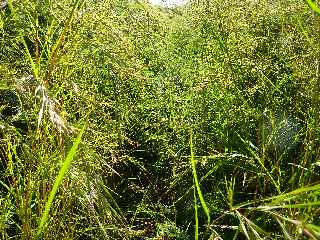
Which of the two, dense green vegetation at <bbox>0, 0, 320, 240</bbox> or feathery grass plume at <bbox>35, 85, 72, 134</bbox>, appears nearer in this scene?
feathery grass plume at <bbox>35, 85, 72, 134</bbox>

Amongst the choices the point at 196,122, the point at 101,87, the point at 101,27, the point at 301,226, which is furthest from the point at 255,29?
the point at 301,226

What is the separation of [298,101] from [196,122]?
1.16 ft

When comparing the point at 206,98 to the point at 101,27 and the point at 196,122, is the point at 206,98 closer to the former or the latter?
the point at 196,122

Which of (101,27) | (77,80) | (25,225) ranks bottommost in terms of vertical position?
(25,225)

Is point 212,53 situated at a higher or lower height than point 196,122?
higher

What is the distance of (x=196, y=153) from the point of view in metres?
1.67

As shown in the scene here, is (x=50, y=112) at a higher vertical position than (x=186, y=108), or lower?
higher

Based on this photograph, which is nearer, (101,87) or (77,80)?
(77,80)

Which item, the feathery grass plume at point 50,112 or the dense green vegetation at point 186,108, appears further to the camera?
the dense green vegetation at point 186,108

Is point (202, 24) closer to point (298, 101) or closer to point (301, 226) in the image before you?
point (298, 101)

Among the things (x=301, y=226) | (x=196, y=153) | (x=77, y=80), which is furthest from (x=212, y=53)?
(x=301, y=226)

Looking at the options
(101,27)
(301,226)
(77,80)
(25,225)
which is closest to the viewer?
(301,226)

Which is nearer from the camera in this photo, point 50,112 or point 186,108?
point 50,112

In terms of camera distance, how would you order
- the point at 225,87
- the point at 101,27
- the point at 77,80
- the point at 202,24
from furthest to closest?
the point at 202,24 < the point at 225,87 < the point at 77,80 < the point at 101,27
